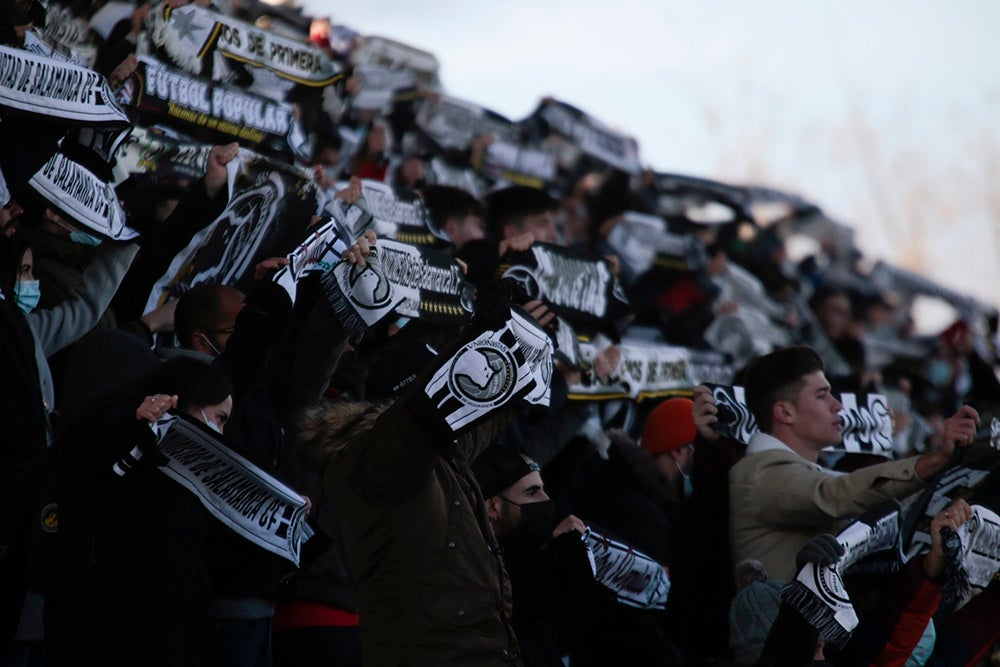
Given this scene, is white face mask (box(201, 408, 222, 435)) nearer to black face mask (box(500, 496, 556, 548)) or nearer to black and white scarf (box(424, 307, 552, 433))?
black and white scarf (box(424, 307, 552, 433))

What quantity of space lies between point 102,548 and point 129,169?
2711mm

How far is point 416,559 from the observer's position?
140 inches

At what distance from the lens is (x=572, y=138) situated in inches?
447

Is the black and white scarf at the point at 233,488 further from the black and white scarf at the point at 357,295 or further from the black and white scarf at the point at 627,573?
the black and white scarf at the point at 627,573

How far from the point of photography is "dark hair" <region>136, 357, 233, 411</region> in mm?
3826

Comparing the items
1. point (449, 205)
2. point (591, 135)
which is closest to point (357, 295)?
point (449, 205)

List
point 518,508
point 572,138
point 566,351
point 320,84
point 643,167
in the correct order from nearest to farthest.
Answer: point 518,508 → point 566,351 → point 320,84 → point 572,138 → point 643,167

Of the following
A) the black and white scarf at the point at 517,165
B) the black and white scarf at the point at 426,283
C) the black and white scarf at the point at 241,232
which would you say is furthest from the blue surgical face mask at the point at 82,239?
the black and white scarf at the point at 517,165

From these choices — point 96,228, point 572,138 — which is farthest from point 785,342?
point 96,228

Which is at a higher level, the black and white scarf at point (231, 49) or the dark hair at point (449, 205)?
the black and white scarf at point (231, 49)

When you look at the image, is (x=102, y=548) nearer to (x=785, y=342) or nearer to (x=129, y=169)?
(x=129, y=169)

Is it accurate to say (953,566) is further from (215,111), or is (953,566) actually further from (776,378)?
(215,111)

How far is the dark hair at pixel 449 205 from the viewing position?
734cm

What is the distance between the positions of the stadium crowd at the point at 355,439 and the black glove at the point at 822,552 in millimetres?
12
